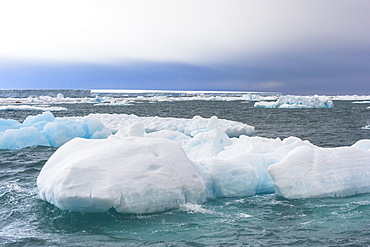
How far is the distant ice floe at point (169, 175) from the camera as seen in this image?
659cm

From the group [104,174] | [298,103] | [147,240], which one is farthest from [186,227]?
[298,103]

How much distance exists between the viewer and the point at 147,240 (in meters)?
5.67

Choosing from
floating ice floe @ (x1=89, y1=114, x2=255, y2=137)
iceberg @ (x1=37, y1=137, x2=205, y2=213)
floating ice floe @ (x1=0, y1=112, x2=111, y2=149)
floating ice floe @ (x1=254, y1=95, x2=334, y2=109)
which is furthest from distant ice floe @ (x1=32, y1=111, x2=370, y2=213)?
floating ice floe @ (x1=254, y1=95, x2=334, y2=109)

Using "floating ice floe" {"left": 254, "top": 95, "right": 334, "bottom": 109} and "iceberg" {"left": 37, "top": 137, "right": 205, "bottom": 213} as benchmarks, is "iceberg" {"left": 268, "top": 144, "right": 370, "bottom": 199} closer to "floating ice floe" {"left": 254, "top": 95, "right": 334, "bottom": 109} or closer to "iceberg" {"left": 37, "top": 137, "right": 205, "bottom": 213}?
"iceberg" {"left": 37, "top": 137, "right": 205, "bottom": 213}

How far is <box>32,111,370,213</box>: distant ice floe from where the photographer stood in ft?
21.6

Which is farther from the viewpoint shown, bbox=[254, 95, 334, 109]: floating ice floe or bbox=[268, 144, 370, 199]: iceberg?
bbox=[254, 95, 334, 109]: floating ice floe

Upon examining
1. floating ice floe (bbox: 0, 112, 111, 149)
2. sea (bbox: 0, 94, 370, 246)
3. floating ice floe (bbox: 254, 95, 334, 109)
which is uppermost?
floating ice floe (bbox: 254, 95, 334, 109)

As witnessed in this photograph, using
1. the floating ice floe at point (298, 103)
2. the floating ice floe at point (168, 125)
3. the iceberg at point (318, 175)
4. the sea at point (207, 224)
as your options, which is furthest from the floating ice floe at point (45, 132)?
the floating ice floe at point (298, 103)

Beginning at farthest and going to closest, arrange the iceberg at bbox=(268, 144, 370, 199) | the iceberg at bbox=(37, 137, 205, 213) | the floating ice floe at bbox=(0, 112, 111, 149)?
1. the floating ice floe at bbox=(0, 112, 111, 149)
2. the iceberg at bbox=(268, 144, 370, 199)
3. the iceberg at bbox=(37, 137, 205, 213)

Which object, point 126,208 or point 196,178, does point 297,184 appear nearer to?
point 196,178

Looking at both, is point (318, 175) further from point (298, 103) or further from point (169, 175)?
point (298, 103)

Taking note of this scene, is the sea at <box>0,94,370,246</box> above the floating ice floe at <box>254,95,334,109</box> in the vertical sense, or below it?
below

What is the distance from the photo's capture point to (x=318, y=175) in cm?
777

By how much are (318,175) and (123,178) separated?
4.22m
